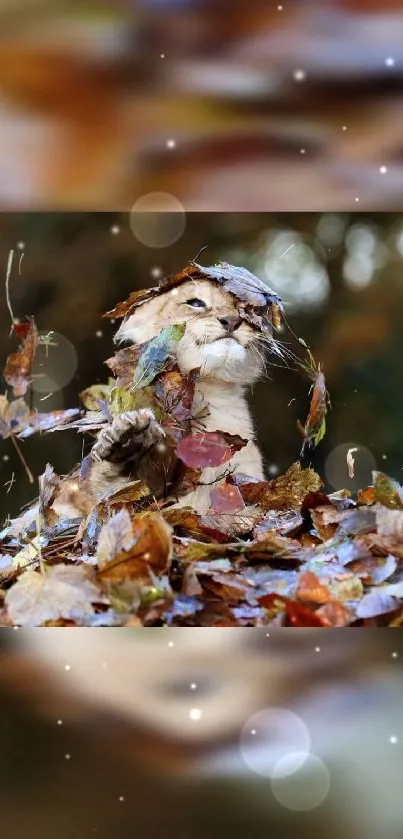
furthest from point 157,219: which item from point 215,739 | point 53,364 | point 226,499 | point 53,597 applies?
point 215,739

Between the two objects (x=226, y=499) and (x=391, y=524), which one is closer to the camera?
(x=391, y=524)

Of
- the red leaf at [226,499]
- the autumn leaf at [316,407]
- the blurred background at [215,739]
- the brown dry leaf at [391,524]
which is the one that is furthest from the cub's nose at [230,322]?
the blurred background at [215,739]

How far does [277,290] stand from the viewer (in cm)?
99

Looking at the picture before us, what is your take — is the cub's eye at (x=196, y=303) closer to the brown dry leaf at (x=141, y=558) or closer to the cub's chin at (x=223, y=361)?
the cub's chin at (x=223, y=361)

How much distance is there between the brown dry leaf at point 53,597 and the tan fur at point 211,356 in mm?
243

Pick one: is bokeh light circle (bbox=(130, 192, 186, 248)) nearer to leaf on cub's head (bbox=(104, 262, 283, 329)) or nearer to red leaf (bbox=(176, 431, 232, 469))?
leaf on cub's head (bbox=(104, 262, 283, 329))

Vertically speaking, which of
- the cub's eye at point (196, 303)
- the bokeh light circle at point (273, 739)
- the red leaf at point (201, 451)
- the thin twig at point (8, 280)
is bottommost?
the bokeh light circle at point (273, 739)

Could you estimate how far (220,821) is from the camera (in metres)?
0.61

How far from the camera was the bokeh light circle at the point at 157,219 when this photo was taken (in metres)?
0.82

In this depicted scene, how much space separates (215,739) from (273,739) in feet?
0.15

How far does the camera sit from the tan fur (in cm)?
97

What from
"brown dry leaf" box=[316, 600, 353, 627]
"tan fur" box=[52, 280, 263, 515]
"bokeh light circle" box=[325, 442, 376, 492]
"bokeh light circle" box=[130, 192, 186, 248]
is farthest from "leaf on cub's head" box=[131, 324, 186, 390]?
"brown dry leaf" box=[316, 600, 353, 627]

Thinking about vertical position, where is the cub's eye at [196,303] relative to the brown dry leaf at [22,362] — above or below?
above

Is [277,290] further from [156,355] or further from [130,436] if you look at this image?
[130,436]
